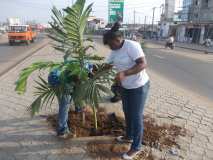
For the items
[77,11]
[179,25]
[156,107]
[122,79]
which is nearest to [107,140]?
[122,79]

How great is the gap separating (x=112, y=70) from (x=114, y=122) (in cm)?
130

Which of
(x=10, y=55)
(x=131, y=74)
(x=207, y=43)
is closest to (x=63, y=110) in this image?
(x=131, y=74)

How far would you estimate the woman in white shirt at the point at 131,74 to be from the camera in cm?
275

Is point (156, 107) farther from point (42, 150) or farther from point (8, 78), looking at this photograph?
point (8, 78)

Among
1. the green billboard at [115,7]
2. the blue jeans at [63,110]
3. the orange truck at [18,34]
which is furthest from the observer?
the orange truck at [18,34]

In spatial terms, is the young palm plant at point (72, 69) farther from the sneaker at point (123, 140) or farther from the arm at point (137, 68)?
the sneaker at point (123, 140)

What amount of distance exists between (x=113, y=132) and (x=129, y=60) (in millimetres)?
1397

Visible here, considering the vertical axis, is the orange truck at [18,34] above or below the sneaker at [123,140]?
above

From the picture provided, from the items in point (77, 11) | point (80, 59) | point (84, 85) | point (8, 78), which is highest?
point (77, 11)

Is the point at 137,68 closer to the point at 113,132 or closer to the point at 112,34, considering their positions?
the point at 112,34

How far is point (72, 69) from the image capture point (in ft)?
10.2

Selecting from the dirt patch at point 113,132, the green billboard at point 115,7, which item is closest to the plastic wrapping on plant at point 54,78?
the dirt patch at point 113,132

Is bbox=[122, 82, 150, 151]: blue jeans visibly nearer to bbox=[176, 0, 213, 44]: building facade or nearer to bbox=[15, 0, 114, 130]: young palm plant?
bbox=[15, 0, 114, 130]: young palm plant

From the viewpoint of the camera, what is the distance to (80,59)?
10.8 feet
